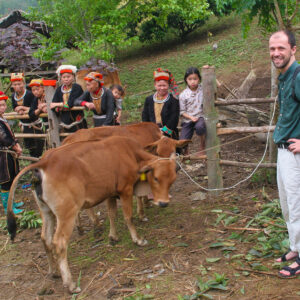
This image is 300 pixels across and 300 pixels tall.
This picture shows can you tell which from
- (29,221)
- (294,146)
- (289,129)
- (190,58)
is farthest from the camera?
(190,58)

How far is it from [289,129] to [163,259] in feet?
6.85

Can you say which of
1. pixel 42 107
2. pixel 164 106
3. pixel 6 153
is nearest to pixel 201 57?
pixel 42 107

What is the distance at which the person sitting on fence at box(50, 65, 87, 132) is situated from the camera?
656 cm

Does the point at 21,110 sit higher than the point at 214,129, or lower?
higher

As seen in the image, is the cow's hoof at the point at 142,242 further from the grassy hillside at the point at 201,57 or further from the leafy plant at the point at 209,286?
the grassy hillside at the point at 201,57

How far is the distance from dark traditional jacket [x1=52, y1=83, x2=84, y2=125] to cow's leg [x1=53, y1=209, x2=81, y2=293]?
10.1ft

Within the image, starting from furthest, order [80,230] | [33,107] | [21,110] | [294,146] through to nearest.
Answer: [21,110] → [33,107] → [80,230] → [294,146]

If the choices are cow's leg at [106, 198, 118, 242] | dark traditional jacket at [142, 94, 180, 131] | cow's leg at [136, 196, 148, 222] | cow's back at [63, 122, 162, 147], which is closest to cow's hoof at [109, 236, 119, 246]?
cow's leg at [106, 198, 118, 242]

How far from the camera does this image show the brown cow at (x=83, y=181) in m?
3.93

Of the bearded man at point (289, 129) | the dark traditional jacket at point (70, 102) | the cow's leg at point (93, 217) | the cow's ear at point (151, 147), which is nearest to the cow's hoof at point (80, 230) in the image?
the cow's leg at point (93, 217)

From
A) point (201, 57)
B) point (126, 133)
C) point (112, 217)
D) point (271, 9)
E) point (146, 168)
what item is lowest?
point (112, 217)

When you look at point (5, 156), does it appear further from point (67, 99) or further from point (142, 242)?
point (142, 242)

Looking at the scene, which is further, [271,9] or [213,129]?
[213,129]

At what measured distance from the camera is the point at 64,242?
3.98 metres
